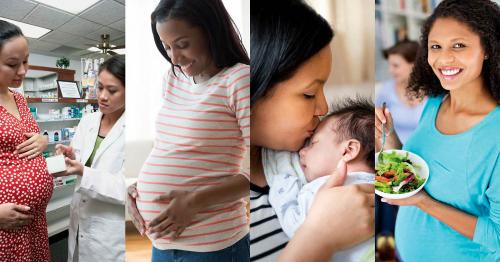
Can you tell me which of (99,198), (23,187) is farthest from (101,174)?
(23,187)

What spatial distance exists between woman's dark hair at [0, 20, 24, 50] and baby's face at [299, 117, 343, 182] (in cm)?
120

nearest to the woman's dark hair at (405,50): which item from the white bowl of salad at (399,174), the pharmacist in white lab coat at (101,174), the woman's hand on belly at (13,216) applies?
the white bowl of salad at (399,174)

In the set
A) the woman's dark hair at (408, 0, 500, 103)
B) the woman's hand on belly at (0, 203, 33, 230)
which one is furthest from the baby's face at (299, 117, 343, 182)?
the woman's hand on belly at (0, 203, 33, 230)

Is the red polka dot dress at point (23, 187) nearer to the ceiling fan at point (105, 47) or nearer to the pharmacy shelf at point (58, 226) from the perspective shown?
the pharmacy shelf at point (58, 226)

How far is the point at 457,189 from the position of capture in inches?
51.4

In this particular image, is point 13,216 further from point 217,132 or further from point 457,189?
point 457,189

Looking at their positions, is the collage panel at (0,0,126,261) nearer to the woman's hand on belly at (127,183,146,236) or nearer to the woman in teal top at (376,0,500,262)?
the woman's hand on belly at (127,183,146,236)

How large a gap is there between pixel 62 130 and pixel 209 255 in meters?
0.76

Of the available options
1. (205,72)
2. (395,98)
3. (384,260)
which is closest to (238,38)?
(205,72)

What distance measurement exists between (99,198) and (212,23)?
804mm

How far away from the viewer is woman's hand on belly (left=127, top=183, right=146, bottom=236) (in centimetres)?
122

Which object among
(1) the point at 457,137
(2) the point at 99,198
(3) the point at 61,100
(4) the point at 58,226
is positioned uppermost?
(3) the point at 61,100

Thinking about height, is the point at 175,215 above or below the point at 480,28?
below

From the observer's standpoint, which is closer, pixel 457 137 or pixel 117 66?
pixel 117 66
